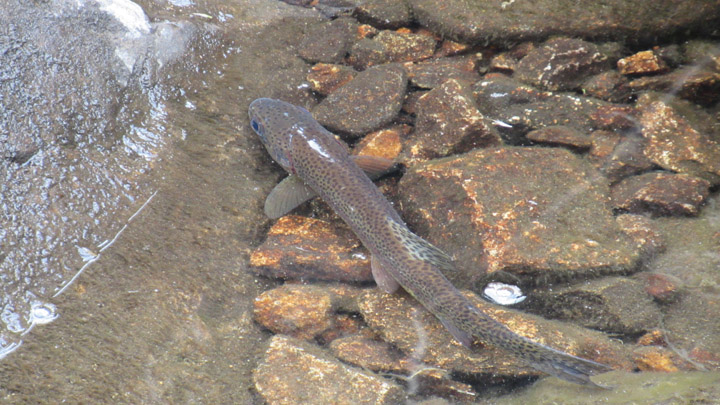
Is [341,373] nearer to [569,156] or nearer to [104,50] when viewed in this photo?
[569,156]

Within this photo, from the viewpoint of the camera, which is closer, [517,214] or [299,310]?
[299,310]

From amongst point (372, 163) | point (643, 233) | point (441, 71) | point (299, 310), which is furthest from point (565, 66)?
point (299, 310)

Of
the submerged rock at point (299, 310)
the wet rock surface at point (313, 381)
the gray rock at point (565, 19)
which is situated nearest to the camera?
the wet rock surface at point (313, 381)

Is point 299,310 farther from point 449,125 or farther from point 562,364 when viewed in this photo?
point 449,125

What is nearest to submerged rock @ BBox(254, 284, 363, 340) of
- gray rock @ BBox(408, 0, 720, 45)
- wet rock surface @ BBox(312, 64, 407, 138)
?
wet rock surface @ BBox(312, 64, 407, 138)

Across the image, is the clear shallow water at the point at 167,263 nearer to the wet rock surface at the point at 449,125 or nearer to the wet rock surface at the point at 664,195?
the wet rock surface at the point at 449,125

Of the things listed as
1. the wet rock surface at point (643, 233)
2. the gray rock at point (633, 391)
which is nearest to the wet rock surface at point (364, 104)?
the wet rock surface at point (643, 233)
